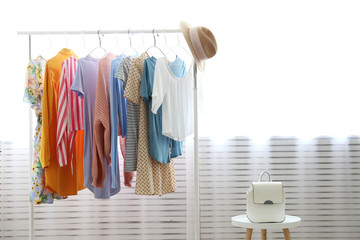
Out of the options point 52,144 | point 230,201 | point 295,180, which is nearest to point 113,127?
point 52,144

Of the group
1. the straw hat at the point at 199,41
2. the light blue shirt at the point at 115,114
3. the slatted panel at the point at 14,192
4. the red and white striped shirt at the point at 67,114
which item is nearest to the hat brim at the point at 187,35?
the straw hat at the point at 199,41

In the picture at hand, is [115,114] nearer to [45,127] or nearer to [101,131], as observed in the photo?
[101,131]

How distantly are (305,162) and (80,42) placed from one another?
1.93 meters

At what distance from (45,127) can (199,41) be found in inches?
41.4

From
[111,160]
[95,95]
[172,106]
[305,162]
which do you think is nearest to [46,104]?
[95,95]

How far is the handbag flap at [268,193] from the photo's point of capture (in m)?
2.57

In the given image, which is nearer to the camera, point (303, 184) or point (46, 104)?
point (46, 104)

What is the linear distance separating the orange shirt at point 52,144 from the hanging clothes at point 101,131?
0.65 feet

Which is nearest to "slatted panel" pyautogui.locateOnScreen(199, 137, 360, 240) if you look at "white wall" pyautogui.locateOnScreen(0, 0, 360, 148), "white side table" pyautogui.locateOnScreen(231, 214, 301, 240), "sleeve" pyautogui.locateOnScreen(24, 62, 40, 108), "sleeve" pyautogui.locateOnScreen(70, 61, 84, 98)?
"white wall" pyautogui.locateOnScreen(0, 0, 360, 148)

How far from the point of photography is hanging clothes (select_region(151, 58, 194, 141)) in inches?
95.3

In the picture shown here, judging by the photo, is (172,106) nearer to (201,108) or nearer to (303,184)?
(201,108)

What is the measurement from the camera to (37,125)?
2.57 m

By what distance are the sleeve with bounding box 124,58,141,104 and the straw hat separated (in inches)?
14.2

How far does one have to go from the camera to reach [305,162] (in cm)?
321
